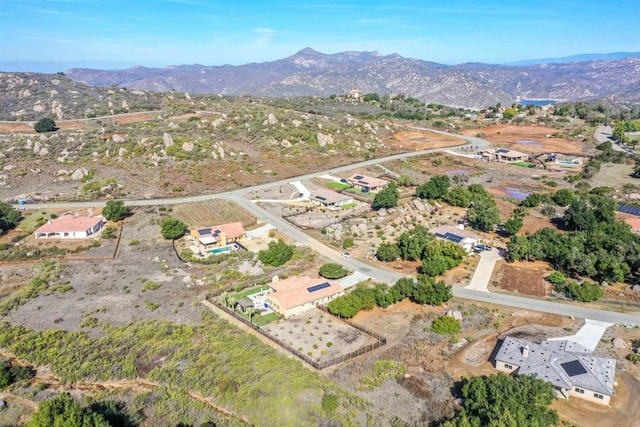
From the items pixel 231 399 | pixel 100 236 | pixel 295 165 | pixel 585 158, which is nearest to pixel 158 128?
pixel 295 165

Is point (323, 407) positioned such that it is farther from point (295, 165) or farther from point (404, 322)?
point (295, 165)

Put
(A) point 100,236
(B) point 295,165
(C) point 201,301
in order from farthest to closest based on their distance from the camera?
1. (B) point 295,165
2. (A) point 100,236
3. (C) point 201,301

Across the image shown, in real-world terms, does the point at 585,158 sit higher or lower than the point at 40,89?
lower

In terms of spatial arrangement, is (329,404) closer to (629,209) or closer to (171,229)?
(171,229)

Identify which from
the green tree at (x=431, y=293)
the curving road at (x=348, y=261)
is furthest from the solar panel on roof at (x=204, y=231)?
the green tree at (x=431, y=293)

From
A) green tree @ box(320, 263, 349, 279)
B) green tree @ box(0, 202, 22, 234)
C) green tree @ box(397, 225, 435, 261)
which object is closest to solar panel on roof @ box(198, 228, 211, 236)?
green tree @ box(320, 263, 349, 279)

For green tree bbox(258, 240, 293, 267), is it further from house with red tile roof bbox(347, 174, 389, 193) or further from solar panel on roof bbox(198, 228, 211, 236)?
house with red tile roof bbox(347, 174, 389, 193)

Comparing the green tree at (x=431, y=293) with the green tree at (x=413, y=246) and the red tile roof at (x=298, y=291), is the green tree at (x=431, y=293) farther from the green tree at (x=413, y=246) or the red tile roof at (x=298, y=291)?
the green tree at (x=413, y=246)

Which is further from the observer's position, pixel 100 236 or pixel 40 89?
pixel 40 89
